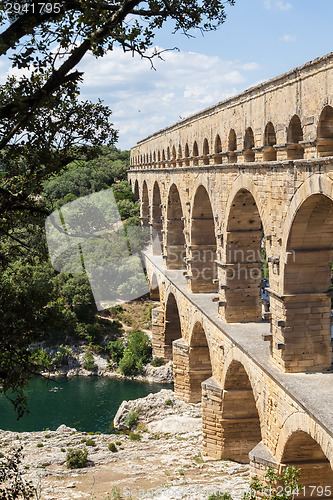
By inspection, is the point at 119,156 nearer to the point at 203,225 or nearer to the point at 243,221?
the point at 203,225

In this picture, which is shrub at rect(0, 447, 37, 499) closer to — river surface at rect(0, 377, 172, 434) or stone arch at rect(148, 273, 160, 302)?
river surface at rect(0, 377, 172, 434)

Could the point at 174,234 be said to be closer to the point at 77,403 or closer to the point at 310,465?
the point at 77,403

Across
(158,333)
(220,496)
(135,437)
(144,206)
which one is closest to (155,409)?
(135,437)

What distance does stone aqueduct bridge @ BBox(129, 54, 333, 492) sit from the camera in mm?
11438

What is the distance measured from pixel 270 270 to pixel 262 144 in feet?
10.1

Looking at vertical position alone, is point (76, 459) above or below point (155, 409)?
above

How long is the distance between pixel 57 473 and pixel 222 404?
17.8ft

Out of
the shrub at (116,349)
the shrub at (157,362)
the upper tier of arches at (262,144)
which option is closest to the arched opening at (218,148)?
the upper tier of arches at (262,144)

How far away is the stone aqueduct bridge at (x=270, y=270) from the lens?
A: 11.4m

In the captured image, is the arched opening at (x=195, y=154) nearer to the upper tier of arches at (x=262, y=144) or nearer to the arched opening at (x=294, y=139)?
the upper tier of arches at (x=262, y=144)

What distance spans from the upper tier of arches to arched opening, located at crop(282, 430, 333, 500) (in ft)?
20.3

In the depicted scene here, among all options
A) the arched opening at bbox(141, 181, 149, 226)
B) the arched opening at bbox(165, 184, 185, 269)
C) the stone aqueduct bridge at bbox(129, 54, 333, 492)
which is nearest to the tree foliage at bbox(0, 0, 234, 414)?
the stone aqueduct bridge at bbox(129, 54, 333, 492)

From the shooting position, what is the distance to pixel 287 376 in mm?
12820

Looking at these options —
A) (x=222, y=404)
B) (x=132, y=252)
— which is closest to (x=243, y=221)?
(x=222, y=404)
